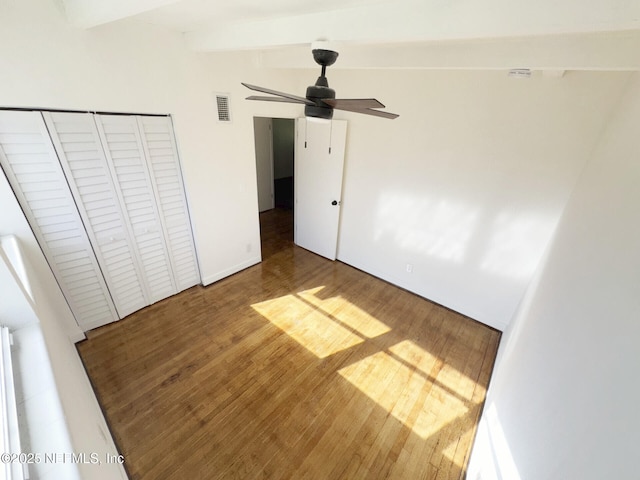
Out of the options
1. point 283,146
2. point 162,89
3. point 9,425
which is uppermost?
point 162,89

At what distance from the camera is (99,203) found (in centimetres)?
225

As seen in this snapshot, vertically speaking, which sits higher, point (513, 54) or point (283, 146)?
point (513, 54)

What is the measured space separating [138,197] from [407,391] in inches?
120

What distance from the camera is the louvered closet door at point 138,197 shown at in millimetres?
2191

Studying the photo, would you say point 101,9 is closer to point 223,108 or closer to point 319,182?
point 223,108

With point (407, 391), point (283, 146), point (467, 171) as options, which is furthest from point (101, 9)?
Answer: point (283, 146)

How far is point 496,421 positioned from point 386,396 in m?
0.83

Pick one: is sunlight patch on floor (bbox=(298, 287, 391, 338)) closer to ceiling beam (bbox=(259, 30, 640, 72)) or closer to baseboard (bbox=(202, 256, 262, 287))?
baseboard (bbox=(202, 256, 262, 287))

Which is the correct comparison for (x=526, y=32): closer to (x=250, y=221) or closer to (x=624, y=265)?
(x=624, y=265)

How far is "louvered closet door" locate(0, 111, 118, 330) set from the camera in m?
1.79

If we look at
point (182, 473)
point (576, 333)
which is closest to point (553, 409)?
point (576, 333)

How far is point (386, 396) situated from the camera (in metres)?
2.09

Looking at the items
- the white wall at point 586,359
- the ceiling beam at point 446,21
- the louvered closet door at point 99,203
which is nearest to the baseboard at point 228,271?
the louvered closet door at point 99,203

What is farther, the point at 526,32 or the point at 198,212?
the point at 198,212
